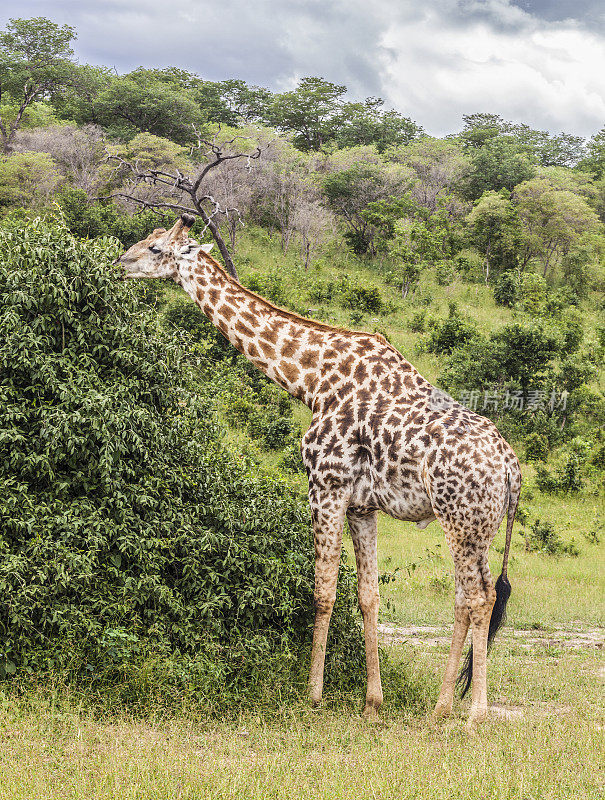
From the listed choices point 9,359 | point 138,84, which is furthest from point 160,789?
point 138,84

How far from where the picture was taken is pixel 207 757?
5.17m

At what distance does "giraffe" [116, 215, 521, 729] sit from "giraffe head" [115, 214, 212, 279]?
0.4 inches

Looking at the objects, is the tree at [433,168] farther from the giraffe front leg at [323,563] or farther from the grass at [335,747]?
the giraffe front leg at [323,563]

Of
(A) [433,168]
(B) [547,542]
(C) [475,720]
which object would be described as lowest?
(B) [547,542]

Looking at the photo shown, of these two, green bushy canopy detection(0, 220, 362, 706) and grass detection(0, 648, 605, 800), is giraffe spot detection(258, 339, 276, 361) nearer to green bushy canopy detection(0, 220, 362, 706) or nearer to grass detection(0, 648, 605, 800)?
green bushy canopy detection(0, 220, 362, 706)

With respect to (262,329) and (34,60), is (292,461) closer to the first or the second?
(262,329)

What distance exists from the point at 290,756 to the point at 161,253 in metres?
4.82

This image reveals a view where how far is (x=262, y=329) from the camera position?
24.6 feet

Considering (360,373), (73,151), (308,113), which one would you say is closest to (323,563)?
(360,373)

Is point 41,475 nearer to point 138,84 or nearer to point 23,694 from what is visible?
point 23,694

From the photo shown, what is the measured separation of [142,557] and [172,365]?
6.64 ft

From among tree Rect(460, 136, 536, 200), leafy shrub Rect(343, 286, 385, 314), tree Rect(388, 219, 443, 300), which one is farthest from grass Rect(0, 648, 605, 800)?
tree Rect(460, 136, 536, 200)

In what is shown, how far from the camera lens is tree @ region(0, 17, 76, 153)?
163ft

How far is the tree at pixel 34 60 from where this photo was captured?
1959 inches
